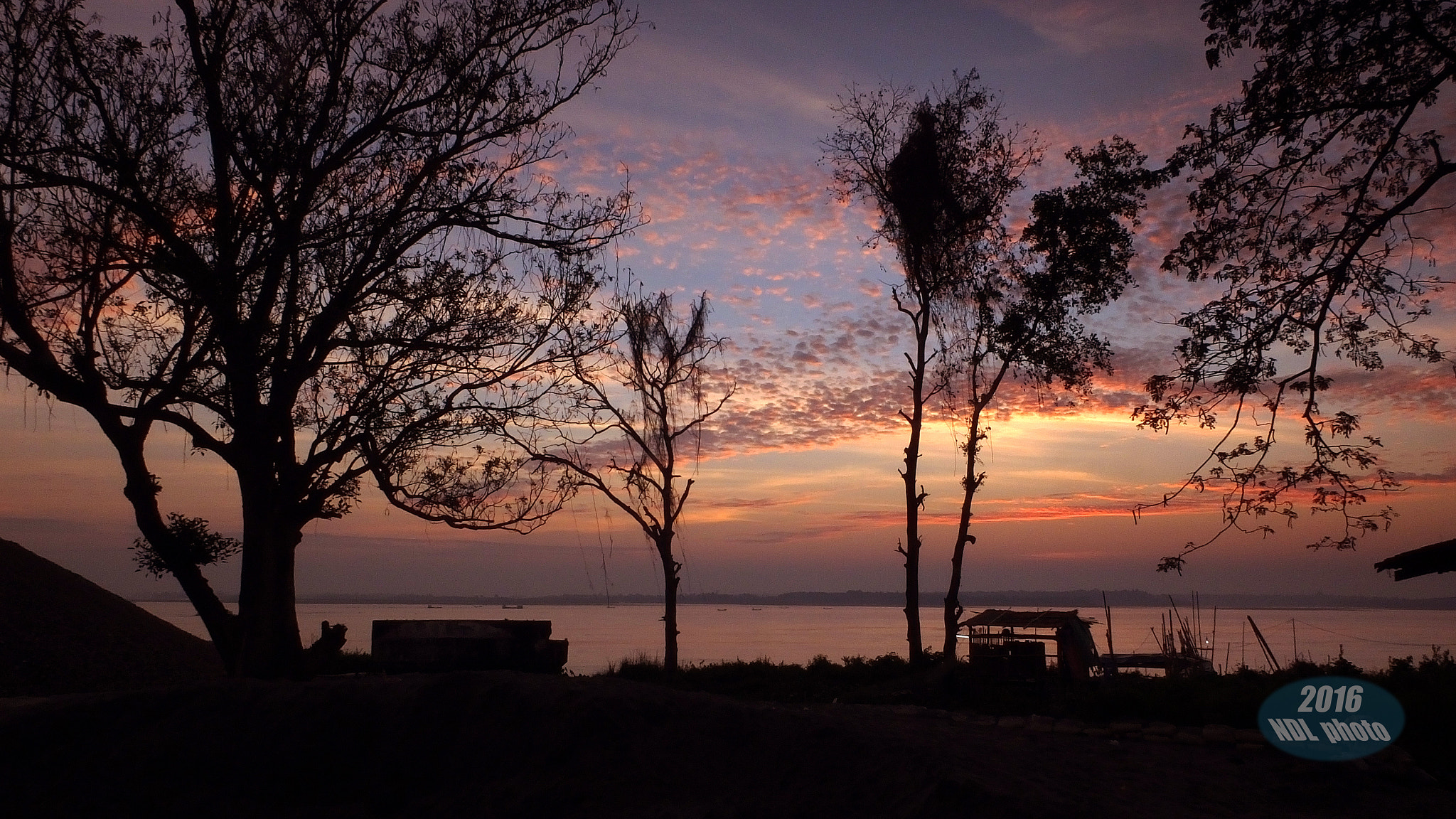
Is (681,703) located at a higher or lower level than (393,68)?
lower

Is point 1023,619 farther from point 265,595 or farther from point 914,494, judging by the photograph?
point 265,595

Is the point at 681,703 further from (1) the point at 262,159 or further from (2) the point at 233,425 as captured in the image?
(1) the point at 262,159

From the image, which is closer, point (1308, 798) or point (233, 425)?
point (1308, 798)

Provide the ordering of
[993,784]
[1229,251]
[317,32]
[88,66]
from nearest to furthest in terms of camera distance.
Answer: [993,784] → [1229,251] → [88,66] → [317,32]

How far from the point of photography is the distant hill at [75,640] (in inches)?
623

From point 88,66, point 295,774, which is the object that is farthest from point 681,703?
point 88,66

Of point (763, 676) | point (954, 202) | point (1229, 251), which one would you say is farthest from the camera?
point (954, 202)

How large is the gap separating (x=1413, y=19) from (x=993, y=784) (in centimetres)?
805

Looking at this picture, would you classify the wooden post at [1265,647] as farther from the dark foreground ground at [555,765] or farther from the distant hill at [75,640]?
the distant hill at [75,640]

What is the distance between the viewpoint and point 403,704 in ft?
27.9

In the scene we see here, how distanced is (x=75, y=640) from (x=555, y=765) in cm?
1458

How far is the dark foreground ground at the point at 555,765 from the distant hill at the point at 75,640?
722 cm

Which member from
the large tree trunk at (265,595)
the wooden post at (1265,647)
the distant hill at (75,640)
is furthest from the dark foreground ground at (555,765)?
the wooden post at (1265,647)

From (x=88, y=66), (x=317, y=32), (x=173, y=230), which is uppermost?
(x=317, y=32)
